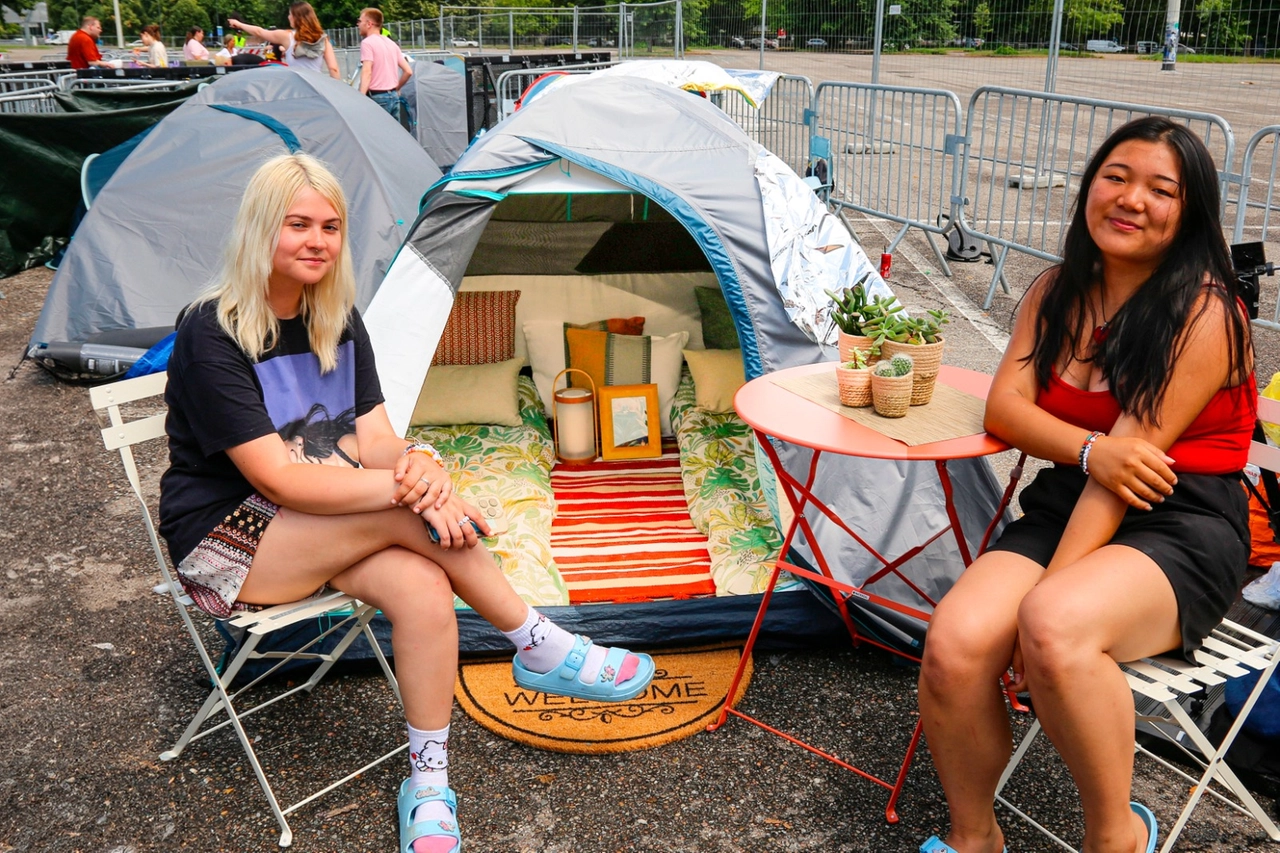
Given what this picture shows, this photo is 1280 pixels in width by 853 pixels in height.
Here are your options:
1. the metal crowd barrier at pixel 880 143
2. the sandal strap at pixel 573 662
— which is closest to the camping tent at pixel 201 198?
the metal crowd barrier at pixel 880 143

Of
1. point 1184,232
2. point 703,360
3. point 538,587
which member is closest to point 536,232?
point 703,360

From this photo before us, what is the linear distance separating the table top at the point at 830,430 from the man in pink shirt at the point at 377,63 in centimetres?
830

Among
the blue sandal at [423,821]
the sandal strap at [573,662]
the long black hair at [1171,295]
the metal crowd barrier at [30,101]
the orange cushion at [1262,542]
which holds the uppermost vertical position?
the metal crowd barrier at [30,101]

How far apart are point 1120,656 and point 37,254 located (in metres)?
8.40

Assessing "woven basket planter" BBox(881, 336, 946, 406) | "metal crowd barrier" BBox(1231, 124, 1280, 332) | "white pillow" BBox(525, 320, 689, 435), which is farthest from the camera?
"white pillow" BBox(525, 320, 689, 435)

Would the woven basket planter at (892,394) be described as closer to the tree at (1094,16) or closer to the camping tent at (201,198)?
the camping tent at (201,198)

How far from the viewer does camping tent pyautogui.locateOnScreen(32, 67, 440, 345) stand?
18.5ft

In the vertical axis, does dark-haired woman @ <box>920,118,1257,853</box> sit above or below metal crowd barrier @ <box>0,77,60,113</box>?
below

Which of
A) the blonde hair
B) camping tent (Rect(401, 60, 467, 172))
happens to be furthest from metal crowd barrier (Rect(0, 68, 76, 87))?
the blonde hair

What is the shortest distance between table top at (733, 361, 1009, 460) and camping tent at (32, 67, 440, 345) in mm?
3420

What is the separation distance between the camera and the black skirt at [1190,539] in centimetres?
210

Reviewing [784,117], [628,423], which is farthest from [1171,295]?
[784,117]

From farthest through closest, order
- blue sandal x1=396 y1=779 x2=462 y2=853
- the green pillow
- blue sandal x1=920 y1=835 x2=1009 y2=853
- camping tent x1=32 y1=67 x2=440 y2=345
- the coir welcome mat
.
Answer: camping tent x1=32 y1=67 x2=440 y2=345, the green pillow, the coir welcome mat, blue sandal x1=396 y1=779 x2=462 y2=853, blue sandal x1=920 y1=835 x2=1009 y2=853

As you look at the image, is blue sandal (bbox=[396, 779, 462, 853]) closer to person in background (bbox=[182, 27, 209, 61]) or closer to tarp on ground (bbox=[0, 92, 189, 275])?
tarp on ground (bbox=[0, 92, 189, 275])
